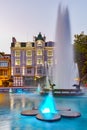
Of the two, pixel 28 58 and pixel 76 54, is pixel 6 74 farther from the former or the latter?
pixel 76 54

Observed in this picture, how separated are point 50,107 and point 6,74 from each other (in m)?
59.2

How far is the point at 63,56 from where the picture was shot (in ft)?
128

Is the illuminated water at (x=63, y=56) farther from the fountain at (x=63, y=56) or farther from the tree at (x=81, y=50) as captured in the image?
the tree at (x=81, y=50)

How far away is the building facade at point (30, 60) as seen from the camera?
7381 centimetres

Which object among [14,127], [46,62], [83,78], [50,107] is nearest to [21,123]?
[14,127]

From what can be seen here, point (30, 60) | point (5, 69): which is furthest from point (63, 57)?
point (5, 69)

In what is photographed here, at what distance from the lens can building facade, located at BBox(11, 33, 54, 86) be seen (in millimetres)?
73812

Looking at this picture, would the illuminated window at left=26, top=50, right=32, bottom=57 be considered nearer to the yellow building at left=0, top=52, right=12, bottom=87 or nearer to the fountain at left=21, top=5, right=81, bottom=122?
the yellow building at left=0, top=52, right=12, bottom=87

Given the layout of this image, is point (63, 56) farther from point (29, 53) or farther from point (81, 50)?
point (29, 53)

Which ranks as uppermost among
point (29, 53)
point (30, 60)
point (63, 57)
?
point (29, 53)

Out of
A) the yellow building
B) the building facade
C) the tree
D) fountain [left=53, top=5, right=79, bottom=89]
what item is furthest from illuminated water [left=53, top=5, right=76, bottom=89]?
the yellow building

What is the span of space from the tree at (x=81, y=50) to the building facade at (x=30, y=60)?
584 inches

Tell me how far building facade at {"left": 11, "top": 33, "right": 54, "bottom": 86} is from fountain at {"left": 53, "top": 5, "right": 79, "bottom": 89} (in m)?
33.2

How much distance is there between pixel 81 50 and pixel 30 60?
66.4 feet
